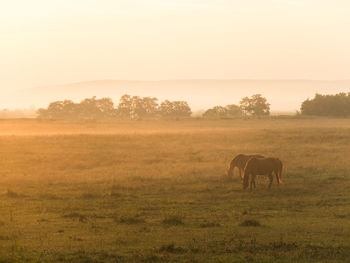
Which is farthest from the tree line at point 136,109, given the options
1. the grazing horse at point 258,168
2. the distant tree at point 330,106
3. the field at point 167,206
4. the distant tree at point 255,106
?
the grazing horse at point 258,168

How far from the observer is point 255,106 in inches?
3516

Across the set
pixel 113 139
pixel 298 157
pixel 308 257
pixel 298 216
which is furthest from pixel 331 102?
pixel 308 257

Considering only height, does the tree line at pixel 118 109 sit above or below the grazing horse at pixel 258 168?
above

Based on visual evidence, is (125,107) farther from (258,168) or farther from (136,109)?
(258,168)

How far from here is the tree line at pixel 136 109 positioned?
89.9 m

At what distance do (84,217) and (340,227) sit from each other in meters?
7.25

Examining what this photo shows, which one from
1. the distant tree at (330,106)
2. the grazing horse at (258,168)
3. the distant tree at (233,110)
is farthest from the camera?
the distant tree at (233,110)

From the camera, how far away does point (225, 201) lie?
19.3 m

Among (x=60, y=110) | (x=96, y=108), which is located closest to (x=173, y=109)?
(x=96, y=108)

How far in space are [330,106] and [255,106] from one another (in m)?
14.2

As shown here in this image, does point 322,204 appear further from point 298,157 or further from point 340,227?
point 298,157

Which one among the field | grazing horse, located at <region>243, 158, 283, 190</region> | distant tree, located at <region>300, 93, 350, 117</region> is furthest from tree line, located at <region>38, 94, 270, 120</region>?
grazing horse, located at <region>243, 158, 283, 190</region>

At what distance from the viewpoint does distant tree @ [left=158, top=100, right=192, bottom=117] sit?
91.8 metres

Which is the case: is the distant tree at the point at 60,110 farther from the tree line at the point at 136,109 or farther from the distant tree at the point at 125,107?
the distant tree at the point at 125,107
